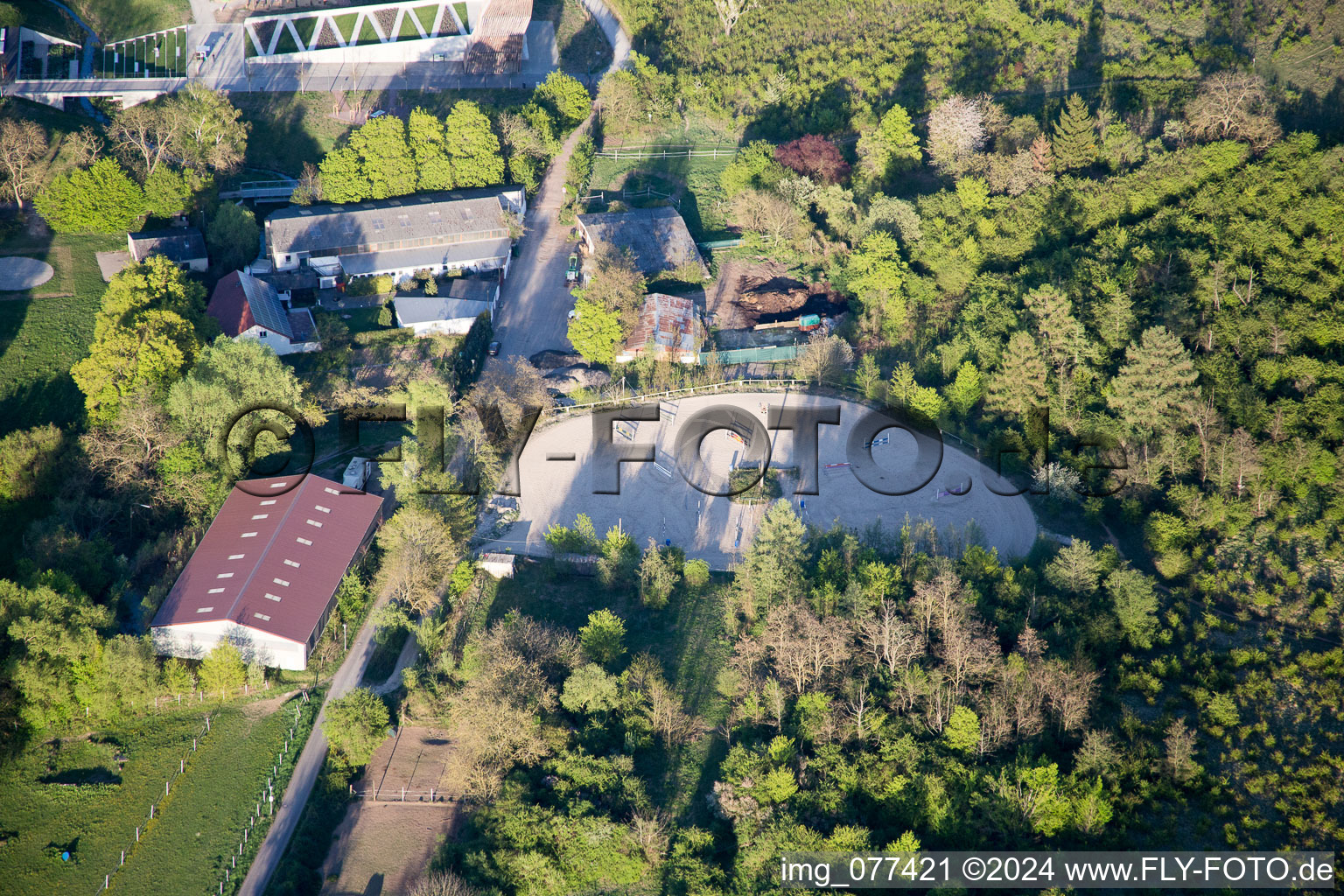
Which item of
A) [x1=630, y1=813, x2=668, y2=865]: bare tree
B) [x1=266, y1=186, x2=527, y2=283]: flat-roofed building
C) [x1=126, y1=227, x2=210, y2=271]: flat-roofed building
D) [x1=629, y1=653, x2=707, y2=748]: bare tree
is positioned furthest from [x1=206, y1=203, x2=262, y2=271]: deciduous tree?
[x1=630, y1=813, x2=668, y2=865]: bare tree

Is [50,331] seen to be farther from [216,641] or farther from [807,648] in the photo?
[807,648]

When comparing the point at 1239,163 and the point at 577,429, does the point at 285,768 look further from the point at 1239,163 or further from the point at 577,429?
the point at 1239,163

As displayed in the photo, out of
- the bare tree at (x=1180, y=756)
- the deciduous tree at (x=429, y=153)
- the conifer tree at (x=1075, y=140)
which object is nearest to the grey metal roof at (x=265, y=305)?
the deciduous tree at (x=429, y=153)

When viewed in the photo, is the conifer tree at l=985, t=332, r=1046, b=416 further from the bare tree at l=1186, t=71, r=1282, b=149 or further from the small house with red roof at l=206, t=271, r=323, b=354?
the small house with red roof at l=206, t=271, r=323, b=354

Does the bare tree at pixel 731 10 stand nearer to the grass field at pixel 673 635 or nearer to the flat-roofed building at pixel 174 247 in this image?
the flat-roofed building at pixel 174 247

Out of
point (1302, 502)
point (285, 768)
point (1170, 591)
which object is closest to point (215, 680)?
point (285, 768)

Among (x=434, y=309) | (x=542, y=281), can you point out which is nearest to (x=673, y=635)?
(x=434, y=309)
